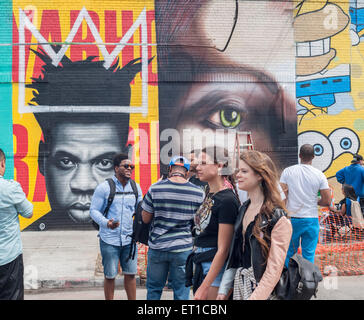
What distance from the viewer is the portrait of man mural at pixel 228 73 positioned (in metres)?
11.5

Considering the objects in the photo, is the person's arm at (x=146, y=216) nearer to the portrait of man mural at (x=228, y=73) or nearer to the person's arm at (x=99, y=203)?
the person's arm at (x=99, y=203)

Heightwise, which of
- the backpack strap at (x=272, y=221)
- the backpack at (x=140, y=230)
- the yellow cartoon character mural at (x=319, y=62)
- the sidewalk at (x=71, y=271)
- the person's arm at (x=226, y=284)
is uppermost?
the yellow cartoon character mural at (x=319, y=62)

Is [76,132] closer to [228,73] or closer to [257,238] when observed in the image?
[228,73]

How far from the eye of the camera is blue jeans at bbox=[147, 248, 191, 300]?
4027 mm

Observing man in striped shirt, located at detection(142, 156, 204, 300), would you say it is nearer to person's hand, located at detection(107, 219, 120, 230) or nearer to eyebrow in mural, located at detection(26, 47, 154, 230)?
person's hand, located at detection(107, 219, 120, 230)

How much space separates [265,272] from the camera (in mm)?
2473

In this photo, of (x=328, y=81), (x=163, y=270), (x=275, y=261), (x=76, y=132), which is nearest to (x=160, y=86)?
(x=76, y=132)

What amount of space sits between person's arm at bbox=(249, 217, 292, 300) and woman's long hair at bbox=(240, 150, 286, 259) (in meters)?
0.06

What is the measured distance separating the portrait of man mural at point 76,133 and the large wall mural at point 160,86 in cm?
3

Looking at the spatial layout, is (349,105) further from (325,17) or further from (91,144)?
(91,144)

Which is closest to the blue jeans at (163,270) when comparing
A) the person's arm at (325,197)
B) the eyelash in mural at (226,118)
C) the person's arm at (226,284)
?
the person's arm at (226,284)

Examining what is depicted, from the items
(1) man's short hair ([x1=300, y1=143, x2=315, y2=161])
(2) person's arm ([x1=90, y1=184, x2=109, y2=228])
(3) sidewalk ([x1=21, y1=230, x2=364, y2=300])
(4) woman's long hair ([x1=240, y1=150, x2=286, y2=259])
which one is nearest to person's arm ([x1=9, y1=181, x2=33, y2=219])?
(2) person's arm ([x1=90, y1=184, x2=109, y2=228])

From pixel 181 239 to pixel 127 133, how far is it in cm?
769

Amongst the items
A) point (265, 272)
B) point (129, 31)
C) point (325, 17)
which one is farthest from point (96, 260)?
point (325, 17)
